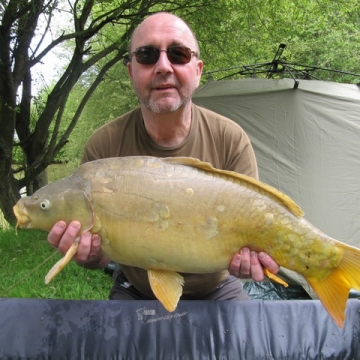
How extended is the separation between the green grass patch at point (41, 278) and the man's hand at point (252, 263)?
1773 millimetres

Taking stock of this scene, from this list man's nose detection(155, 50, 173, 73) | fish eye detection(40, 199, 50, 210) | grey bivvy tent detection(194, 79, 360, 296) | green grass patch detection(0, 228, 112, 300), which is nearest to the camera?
fish eye detection(40, 199, 50, 210)

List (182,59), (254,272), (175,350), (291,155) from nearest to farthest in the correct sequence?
1. (254,272)
2. (175,350)
3. (182,59)
4. (291,155)

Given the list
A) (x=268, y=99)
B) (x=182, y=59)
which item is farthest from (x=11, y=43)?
(x=182, y=59)

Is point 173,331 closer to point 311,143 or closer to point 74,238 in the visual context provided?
point 74,238

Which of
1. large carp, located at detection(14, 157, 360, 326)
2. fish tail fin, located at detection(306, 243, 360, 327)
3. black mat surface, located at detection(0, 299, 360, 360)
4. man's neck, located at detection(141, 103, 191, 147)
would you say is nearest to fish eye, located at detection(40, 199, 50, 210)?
large carp, located at detection(14, 157, 360, 326)

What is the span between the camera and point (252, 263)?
125 centimetres

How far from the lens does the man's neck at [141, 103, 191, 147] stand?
5.10 feet

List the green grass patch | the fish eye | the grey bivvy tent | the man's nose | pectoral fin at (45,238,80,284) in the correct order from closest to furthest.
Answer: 1. pectoral fin at (45,238,80,284)
2. the fish eye
3. the man's nose
4. the green grass patch
5. the grey bivvy tent

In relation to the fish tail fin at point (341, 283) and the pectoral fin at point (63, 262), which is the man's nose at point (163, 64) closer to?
the pectoral fin at point (63, 262)

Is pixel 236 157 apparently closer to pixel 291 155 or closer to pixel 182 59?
pixel 182 59

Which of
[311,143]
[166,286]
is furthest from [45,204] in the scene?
[311,143]

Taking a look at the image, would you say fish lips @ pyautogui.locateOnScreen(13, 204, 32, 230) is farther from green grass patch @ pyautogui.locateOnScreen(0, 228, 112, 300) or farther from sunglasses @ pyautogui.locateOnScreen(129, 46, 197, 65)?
green grass patch @ pyautogui.locateOnScreen(0, 228, 112, 300)

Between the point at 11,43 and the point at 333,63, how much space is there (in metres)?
10.6

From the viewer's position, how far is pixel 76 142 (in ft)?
43.0
